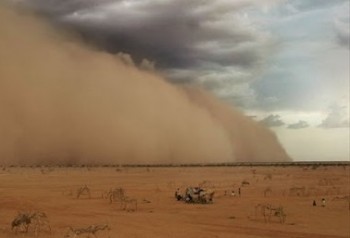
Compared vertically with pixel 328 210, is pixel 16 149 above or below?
above

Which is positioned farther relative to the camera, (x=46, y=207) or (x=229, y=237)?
(x=46, y=207)

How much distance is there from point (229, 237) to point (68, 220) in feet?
14.0

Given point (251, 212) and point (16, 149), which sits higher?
point (16, 149)

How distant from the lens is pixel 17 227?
35.2 ft

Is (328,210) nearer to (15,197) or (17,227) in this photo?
(17,227)

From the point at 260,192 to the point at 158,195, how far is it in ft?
13.1

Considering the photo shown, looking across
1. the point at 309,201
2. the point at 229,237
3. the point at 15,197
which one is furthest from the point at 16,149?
the point at 229,237

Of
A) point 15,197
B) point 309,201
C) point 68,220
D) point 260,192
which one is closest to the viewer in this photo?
point 68,220

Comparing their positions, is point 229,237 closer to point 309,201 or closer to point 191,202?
point 191,202

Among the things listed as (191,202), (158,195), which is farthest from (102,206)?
(158,195)

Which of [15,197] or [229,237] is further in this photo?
[15,197]

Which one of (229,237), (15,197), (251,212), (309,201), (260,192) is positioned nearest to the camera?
(229,237)

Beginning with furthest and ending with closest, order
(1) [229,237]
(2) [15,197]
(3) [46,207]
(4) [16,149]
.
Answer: (4) [16,149]
(2) [15,197]
(3) [46,207]
(1) [229,237]

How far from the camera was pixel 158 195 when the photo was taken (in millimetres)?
18828
